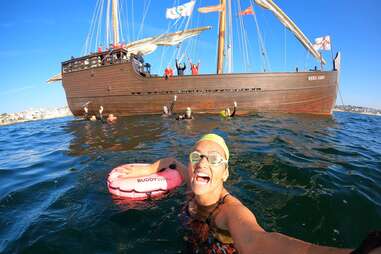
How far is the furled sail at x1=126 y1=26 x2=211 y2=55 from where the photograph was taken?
23.6 meters

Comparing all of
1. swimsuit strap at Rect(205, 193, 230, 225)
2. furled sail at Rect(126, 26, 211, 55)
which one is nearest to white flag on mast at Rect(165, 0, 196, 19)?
furled sail at Rect(126, 26, 211, 55)

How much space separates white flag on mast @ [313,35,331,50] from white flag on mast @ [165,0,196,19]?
11.1m

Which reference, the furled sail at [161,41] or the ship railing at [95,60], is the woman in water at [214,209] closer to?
the ship railing at [95,60]

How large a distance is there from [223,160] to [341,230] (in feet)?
7.22

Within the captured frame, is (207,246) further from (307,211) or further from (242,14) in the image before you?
(242,14)

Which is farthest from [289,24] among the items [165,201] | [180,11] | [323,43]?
[165,201]

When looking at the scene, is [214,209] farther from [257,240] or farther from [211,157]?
[257,240]

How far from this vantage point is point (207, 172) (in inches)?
101

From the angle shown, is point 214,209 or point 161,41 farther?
point 161,41

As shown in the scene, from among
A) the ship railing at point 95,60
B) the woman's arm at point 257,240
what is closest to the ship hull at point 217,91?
the ship railing at point 95,60

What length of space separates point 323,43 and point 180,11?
1235 centimetres

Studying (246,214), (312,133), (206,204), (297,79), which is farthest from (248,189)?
(297,79)

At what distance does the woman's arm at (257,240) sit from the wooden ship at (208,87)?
1643 centimetres

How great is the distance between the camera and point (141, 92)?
19703mm
